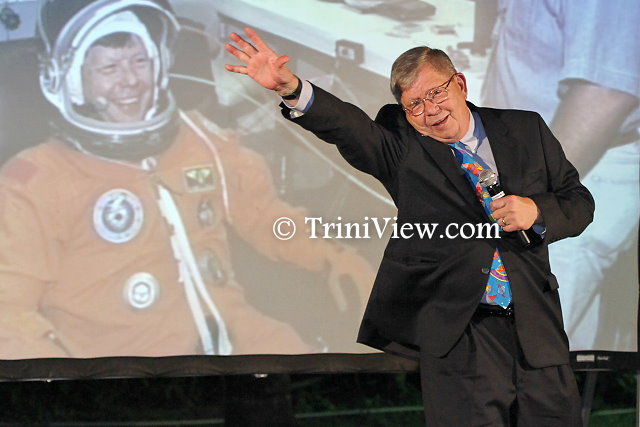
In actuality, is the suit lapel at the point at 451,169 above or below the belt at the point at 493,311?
above

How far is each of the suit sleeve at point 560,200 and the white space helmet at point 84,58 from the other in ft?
4.98

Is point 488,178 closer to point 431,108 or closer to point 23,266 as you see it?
point 431,108

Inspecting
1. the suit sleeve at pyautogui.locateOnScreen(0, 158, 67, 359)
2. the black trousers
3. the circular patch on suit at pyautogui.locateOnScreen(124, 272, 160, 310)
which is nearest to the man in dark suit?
the black trousers

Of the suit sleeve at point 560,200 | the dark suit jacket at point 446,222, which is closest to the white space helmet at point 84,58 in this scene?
the dark suit jacket at point 446,222

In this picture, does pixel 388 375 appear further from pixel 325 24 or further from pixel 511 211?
pixel 511 211

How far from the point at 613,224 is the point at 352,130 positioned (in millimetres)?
1660

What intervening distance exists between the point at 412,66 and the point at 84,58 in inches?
60.7

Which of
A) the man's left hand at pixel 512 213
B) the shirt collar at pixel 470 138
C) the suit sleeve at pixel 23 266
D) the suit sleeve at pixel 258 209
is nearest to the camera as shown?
the man's left hand at pixel 512 213

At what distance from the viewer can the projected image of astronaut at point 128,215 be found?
3.03 metres

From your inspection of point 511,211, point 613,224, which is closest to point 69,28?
point 511,211

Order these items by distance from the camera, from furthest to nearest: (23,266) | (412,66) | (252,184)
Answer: (252,184) < (23,266) < (412,66)

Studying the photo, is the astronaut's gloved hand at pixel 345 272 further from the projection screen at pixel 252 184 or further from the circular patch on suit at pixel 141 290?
the circular patch on suit at pixel 141 290

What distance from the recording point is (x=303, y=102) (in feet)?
6.26

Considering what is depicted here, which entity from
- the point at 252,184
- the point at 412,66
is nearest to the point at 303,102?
the point at 412,66
